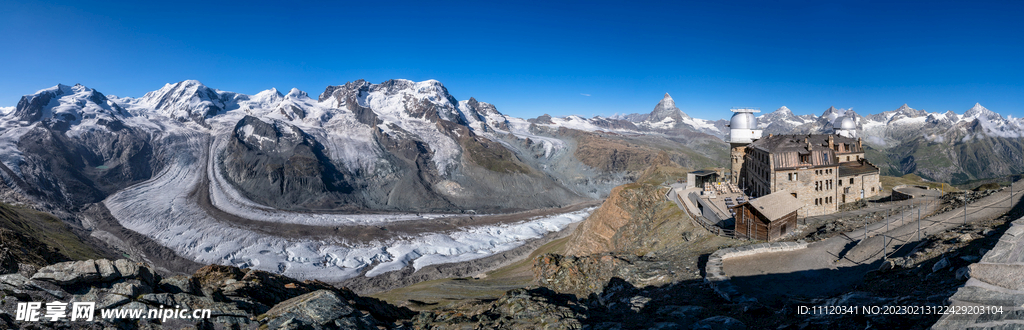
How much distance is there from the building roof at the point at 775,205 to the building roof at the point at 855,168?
14589mm

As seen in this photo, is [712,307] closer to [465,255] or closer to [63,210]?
[465,255]

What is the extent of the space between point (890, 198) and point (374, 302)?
1862 inches

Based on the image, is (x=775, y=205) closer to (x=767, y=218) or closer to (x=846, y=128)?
(x=767, y=218)

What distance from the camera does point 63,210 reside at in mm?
103000

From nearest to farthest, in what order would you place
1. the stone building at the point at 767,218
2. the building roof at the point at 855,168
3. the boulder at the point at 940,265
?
the boulder at the point at 940,265 → the stone building at the point at 767,218 → the building roof at the point at 855,168

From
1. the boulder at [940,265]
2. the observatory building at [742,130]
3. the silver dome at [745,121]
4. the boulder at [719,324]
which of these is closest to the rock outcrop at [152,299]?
the boulder at [719,324]

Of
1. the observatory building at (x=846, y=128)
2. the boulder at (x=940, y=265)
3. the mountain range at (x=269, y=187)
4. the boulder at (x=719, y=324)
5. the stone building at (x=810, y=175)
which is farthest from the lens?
the mountain range at (x=269, y=187)

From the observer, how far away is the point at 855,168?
1614 inches

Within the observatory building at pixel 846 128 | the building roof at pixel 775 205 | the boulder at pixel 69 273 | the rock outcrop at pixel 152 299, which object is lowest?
the rock outcrop at pixel 152 299

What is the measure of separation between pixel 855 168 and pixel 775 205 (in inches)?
839

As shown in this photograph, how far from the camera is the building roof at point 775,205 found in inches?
1079

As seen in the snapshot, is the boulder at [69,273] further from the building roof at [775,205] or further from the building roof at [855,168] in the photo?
the building roof at [855,168]

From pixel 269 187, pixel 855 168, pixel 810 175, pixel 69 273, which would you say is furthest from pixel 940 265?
pixel 269 187

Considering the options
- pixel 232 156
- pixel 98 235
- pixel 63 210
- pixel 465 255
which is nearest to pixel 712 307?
pixel 465 255
